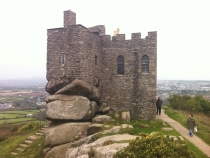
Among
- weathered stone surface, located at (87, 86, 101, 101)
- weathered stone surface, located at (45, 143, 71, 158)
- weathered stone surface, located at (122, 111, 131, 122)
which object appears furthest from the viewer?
weathered stone surface, located at (122, 111, 131, 122)

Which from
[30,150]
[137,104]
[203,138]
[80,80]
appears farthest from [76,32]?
[203,138]

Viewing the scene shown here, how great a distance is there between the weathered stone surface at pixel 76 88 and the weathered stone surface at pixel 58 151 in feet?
14.7

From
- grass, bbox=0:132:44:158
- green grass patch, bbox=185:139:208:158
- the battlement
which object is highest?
the battlement

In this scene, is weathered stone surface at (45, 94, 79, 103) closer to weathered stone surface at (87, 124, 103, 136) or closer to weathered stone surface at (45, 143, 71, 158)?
weathered stone surface at (87, 124, 103, 136)

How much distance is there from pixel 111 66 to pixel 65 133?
338 inches

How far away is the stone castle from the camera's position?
18186mm

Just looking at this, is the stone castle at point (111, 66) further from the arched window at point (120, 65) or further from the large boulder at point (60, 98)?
the large boulder at point (60, 98)

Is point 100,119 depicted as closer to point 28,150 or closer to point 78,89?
point 78,89

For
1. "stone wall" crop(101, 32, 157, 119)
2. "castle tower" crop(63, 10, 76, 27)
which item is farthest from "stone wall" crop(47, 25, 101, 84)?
"stone wall" crop(101, 32, 157, 119)

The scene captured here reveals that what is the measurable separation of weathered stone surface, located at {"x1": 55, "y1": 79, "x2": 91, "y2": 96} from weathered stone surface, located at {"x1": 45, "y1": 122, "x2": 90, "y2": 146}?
2.85 meters

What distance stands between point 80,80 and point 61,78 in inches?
71.5

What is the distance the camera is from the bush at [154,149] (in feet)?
25.5

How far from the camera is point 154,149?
7812mm

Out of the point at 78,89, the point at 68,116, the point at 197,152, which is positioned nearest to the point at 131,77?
the point at 78,89
